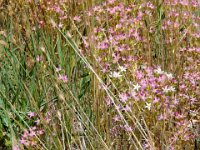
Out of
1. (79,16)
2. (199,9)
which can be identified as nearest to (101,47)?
(79,16)

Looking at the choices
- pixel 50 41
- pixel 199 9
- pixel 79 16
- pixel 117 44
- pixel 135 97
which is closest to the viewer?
pixel 135 97

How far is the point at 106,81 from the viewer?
8.05 feet

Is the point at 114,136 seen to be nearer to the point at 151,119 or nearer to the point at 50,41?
the point at 151,119

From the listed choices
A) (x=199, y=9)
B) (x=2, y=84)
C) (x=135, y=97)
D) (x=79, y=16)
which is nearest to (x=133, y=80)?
(x=135, y=97)

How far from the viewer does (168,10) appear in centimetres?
324

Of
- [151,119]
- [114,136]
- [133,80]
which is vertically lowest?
[114,136]

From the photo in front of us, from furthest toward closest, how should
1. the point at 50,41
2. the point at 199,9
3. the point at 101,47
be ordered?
the point at 199,9
the point at 50,41
the point at 101,47

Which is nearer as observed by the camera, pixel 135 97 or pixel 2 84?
pixel 135 97

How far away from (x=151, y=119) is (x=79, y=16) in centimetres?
136

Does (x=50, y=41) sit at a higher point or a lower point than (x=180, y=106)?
higher

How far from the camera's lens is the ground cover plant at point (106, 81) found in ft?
6.45

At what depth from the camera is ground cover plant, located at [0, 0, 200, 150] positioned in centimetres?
196

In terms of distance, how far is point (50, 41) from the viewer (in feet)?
9.64

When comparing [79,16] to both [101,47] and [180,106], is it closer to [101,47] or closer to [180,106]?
[101,47]
